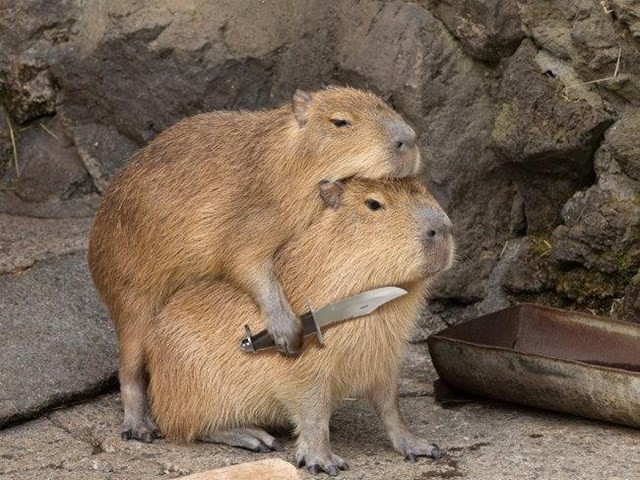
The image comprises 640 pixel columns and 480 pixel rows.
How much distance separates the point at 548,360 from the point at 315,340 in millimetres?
876

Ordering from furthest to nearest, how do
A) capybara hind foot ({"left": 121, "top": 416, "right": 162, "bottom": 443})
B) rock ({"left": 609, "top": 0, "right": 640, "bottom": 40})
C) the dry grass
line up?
1. the dry grass
2. rock ({"left": 609, "top": 0, "right": 640, "bottom": 40})
3. capybara hind foot ({"left": 121, "top": 416, "right": 162, "bottom": 443})

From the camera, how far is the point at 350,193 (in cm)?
496

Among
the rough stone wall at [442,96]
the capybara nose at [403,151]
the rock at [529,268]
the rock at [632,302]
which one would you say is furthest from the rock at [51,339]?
the rock at [632,302]

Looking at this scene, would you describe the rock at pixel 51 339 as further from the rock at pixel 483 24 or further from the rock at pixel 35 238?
the rock at pixel 483 24

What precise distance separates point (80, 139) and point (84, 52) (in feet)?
1.51

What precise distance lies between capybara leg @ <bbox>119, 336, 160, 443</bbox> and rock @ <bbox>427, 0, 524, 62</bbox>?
1900 millimetres

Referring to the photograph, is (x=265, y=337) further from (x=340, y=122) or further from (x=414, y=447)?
(x=340, y=122)

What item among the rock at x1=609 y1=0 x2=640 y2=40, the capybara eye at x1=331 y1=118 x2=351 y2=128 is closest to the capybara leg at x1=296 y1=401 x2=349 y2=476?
the capybara eye at x1=331 y1=118 x2=351 y2=128

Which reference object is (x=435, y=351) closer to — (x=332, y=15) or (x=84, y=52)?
(x=332, y=15)

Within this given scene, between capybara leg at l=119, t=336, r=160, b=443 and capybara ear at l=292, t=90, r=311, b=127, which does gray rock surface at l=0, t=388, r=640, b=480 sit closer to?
capybara leg at l=119, t=336, r=160, b=443

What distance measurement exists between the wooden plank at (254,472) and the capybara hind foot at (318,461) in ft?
1.98

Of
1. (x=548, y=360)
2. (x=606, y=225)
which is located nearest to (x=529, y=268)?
(x=606, y=225)

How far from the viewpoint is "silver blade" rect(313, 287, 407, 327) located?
4.84 meters

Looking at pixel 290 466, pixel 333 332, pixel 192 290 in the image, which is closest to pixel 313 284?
pixel 333 332
